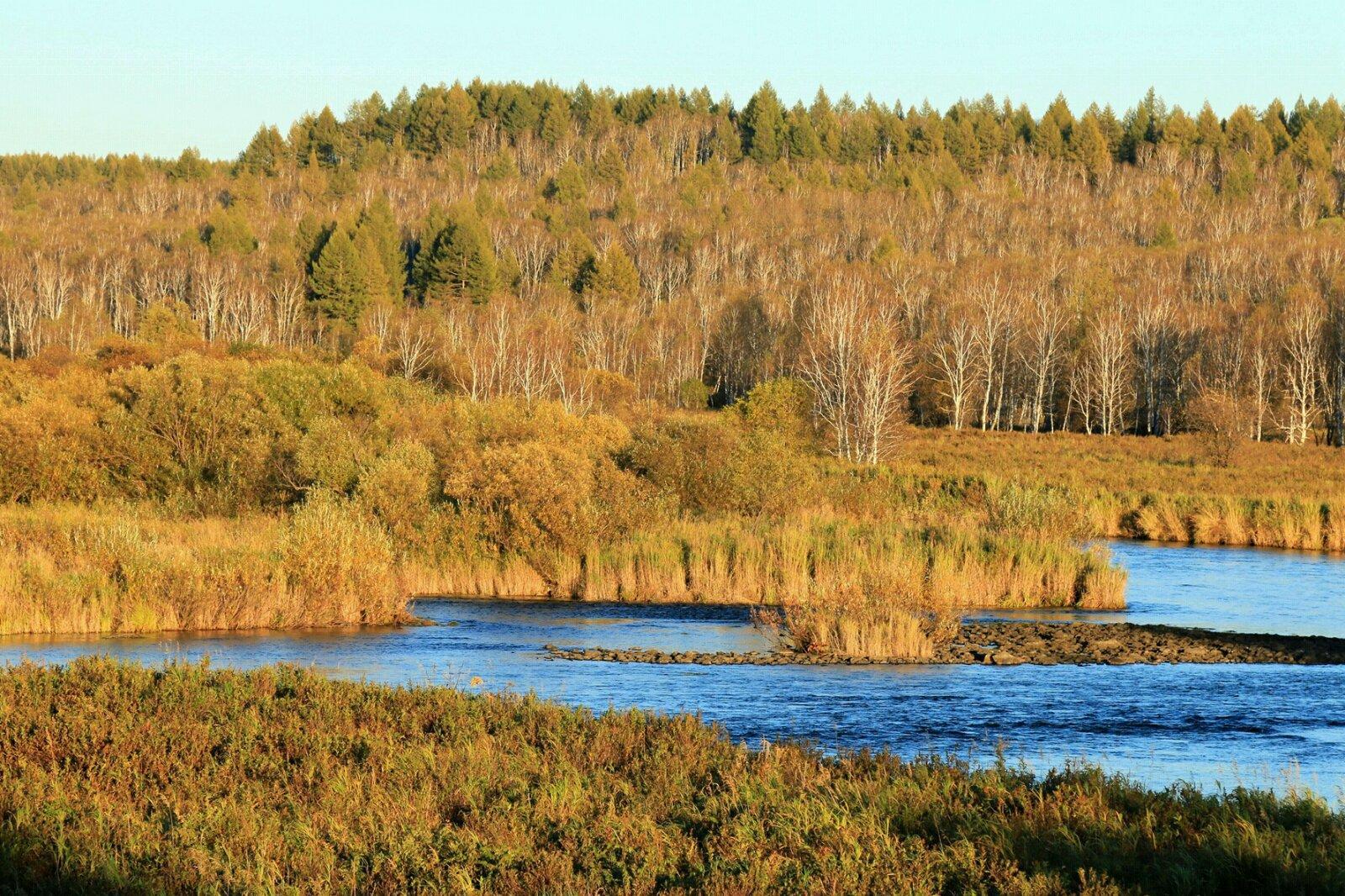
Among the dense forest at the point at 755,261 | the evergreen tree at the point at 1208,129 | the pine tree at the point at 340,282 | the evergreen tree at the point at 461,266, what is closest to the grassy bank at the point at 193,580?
the dense forest at the point at 755,261

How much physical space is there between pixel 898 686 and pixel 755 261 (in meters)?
117

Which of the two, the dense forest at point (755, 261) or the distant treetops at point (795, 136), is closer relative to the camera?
the dense forest at point (755, 261)

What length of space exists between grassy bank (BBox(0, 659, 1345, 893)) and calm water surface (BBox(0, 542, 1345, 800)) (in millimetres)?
2673

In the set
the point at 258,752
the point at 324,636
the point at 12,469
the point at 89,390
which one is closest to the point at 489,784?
the point at 258,752

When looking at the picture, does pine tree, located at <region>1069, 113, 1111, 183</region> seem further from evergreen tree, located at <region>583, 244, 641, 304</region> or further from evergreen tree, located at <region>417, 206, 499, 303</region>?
evergreen tree, located at <region>417, 206, 499, 303</region>

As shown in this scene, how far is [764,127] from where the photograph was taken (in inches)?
7475

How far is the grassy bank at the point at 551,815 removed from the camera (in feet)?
31.7

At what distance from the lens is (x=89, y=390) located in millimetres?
44906

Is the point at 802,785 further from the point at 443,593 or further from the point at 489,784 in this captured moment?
the point at 443,593

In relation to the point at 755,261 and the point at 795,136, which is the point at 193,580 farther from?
the point at 795,136

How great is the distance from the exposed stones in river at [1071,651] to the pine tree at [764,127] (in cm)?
16412

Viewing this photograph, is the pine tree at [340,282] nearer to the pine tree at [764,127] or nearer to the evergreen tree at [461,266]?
the evergreen tree at [461,266]

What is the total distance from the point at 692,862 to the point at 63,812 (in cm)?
439

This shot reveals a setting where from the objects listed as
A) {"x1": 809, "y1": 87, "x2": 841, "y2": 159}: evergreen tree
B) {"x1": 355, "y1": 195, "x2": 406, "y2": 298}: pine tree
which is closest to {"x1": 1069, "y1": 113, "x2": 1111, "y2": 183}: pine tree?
{"x1": 809, "y1": 87, "x2": 841, "y2": 159}: evergreen tree
